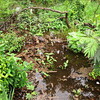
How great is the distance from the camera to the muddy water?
10.6 feet

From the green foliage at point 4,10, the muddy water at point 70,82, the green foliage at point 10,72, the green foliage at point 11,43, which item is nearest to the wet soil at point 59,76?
the muddy water at point 70,82

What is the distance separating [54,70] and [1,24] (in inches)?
133

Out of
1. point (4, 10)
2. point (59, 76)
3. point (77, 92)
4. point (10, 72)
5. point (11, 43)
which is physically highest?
point (4, 10)

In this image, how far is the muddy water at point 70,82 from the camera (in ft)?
10.6

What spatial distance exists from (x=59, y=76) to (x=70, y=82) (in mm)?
343

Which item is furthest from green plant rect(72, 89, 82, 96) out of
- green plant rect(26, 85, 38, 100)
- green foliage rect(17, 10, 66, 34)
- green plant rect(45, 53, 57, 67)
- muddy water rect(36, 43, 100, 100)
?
green foliage rect(17, 10, 66, 34)

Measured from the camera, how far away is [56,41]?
5.49m

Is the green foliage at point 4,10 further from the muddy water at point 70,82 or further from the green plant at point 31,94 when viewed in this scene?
the green plant at point 31,94

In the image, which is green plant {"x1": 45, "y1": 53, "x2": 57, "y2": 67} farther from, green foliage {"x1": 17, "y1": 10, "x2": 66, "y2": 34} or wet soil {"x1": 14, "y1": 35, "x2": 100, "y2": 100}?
green foliage {"x1": 17, "y1": 10, "x2": 66, "y2": 34}

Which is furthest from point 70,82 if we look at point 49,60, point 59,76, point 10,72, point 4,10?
point 4,10

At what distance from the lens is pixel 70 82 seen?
3.60m

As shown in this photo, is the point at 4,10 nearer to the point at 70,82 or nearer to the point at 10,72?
the point at 10,72

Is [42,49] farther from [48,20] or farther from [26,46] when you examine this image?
[48,20]

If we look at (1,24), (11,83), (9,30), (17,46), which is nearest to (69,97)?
(11,83)
